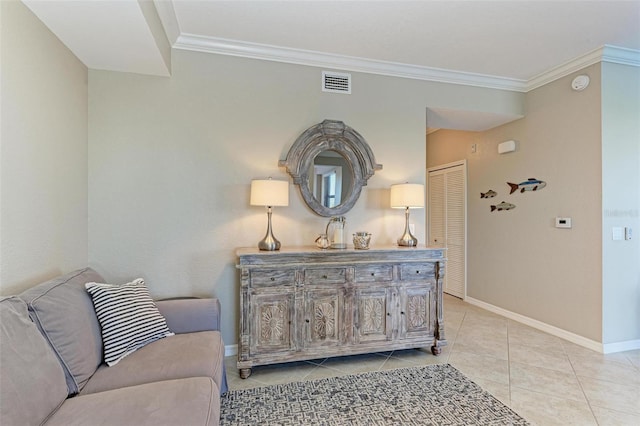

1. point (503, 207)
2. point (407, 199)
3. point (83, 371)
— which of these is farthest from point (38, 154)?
point (503, 207)

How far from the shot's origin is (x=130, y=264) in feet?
8.96

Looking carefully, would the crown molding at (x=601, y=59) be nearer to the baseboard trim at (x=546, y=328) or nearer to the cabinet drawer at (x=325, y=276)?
the baseboard trim at (x=546, y=328)

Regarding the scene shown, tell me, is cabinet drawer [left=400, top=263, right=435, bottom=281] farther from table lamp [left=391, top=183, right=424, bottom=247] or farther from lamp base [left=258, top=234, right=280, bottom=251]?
lamp base [left=258, top=234, right=280, bottom=251]

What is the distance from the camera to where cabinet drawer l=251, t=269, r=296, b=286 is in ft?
8.32

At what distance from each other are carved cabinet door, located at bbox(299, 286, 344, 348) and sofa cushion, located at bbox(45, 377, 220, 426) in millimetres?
1239

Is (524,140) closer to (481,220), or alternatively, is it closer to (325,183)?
(481,220)

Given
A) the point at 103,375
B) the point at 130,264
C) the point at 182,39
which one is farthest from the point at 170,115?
the point at 103,375

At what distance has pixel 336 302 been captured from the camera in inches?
106

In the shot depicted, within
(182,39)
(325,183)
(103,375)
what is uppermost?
(182,39)

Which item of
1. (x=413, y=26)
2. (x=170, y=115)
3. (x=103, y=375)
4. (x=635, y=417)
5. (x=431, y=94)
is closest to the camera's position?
(x=103, y=375)

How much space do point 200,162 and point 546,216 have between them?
11.9 ft

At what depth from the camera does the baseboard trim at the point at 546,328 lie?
308 cm

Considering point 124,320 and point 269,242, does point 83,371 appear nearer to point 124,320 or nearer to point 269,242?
point 124,320

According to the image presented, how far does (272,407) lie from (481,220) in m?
3.65
